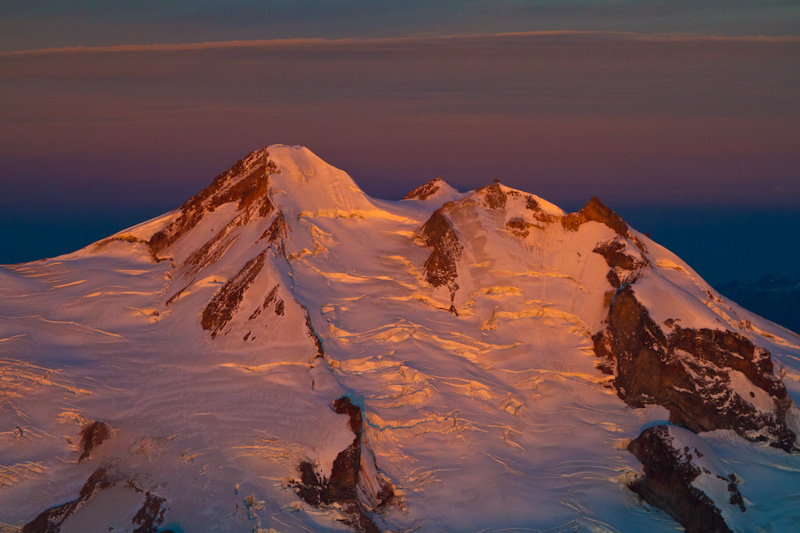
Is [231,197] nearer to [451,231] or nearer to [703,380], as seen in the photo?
[451,231]

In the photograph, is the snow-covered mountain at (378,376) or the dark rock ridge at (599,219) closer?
the snow-covered mountain at (378,376)

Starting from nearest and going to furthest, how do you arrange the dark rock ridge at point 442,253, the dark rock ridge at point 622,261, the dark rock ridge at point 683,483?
1. the dark rock ridge at point 683,483
2. the dark rock ridge at point 622,261
3. the dark rock ridge at point 442,253

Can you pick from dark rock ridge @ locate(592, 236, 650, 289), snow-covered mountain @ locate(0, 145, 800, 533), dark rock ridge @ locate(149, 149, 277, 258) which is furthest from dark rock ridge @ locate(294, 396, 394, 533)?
dark rock ridge @ locate(149, 149, 277, 258)

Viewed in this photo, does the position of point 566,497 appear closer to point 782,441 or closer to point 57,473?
point 782,441

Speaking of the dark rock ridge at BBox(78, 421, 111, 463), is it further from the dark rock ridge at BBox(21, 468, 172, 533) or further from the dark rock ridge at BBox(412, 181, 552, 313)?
the dark rock ridge at BBox(412, 181, 552, 313)

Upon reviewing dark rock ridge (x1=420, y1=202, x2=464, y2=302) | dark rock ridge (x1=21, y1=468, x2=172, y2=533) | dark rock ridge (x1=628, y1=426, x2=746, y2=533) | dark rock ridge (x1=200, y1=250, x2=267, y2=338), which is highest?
dark rock ridge (x1=420, y1=202, x2=464, y2=302)

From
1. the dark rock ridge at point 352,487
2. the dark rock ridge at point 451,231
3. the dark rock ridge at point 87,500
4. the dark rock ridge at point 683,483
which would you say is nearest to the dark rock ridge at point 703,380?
the dark rock ridge at point 683,483

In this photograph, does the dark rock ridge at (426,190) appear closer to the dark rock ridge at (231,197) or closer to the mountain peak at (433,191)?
the mountain peak at (433,191)
